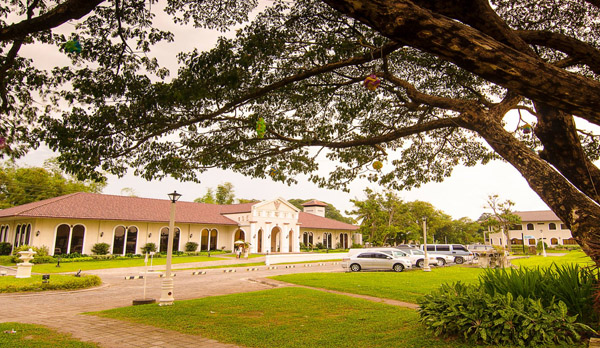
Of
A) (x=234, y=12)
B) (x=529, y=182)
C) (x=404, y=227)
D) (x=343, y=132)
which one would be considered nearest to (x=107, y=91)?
(x=234, y=12)

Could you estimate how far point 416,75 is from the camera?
1155 cm

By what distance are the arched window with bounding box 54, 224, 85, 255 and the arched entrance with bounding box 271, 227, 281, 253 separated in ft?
73.3

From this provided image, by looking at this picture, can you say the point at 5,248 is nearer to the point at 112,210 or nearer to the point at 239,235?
the point at 112,210

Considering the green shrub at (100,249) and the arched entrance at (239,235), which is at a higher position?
the arched entrance at (239,235)

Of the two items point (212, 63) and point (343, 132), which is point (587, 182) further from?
point (212, 63)

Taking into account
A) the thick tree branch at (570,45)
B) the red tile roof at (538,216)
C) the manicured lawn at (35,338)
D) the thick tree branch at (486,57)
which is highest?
the red tile roof at (538,216)

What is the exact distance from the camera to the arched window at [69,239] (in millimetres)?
31719

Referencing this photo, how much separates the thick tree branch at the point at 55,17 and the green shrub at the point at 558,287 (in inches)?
311

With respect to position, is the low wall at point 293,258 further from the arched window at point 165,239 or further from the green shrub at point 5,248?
Result: the green shrub at point 5,248

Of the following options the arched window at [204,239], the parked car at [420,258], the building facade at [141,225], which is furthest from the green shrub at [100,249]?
the parked car at [420,258]

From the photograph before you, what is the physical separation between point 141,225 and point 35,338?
105 feet

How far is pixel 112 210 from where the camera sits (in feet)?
116

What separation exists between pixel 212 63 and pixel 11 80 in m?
4.70

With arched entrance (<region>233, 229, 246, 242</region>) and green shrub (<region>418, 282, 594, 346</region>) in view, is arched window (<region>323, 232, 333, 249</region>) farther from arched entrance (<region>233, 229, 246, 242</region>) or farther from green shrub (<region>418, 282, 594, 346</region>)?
green shrub (<region>418, 282, 594, 346</region>)
